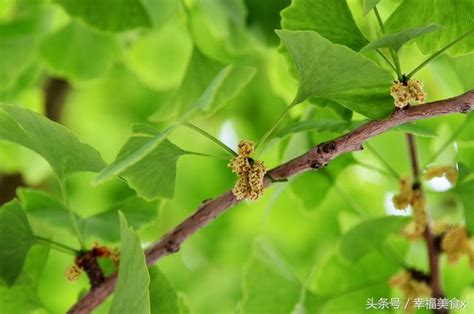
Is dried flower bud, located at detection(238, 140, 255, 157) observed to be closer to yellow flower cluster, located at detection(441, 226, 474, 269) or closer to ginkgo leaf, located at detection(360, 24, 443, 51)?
ginkgo leaf, located at detection(360, 24, 443, 51)

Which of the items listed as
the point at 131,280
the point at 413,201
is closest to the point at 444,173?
the point at 413,201

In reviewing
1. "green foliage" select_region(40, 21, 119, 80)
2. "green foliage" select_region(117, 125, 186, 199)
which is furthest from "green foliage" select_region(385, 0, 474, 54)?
"green foliage" select_region(40, 21, 119, 80)

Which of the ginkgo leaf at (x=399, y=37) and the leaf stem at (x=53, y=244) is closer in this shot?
the ginkgo leaf at (x=399, y=37)

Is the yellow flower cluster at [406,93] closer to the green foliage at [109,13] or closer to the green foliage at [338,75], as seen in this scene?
the green foliage at [338,75]

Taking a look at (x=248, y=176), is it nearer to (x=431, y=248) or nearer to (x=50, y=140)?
(x=50, y=140)

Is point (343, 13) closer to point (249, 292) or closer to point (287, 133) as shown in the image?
point (287, 133)

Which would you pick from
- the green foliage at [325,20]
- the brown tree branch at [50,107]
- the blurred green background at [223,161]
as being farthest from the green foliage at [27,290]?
the brown tree branch at [50,107]

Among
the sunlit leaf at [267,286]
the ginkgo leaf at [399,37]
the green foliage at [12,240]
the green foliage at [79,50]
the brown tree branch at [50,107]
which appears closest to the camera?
the ginkgo leaf at [399,37]
